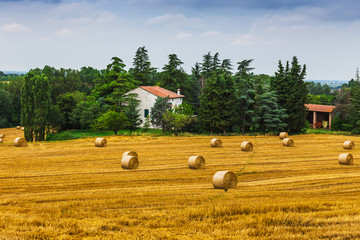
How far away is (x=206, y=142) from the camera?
110ft

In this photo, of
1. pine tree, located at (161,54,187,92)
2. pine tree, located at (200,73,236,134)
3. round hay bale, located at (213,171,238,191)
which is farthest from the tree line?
round hay bale, located at (213,171,238,191)

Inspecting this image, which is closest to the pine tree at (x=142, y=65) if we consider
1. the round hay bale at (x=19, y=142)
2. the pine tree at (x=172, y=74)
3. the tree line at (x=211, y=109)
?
the pine tree at (x=172, y=74)

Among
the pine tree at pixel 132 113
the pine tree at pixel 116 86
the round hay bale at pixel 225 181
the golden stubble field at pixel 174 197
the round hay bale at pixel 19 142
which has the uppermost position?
the pine tree at pixel 116 86

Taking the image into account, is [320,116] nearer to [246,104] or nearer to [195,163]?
[246,104]

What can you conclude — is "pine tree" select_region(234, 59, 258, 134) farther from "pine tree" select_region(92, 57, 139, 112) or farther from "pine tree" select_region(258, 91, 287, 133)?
"pine tree" select_region(92, 57, 139, 112)

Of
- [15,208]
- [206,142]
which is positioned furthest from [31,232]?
[206,142]

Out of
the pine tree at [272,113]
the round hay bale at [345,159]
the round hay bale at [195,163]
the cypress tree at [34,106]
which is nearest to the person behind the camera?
the round hay bale at [195,163]

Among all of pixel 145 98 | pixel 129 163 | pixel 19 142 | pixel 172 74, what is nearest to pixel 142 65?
pixel 172 74

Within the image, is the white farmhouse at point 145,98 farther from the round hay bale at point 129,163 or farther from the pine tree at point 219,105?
the round hay bale at point 129,163

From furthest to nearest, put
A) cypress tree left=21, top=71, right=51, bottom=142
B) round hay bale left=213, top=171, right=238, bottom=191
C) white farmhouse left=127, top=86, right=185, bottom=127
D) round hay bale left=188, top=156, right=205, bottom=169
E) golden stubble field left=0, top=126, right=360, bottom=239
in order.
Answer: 1. white farmhouse left=127, top=86, right=185, bottom=127
2. cypress tree left=21, top=71, right=51, bottom=142
3. round hay bale left=188, top=156, right=205, bottom=169
4. round hay bale left=213, top=171, right=238, bottom=191
5. golden stubble field left=0, top=126, right=360, bottom=239

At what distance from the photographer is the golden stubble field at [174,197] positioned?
8.43 m

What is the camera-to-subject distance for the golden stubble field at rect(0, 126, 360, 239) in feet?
27.7

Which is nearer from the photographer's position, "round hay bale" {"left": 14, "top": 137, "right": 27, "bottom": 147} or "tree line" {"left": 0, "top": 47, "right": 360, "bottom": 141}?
"round hay bale" {"left": 14, "top": 137, "right": 27, "bottom": 147}

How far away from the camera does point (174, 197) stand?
1226 centimetres
